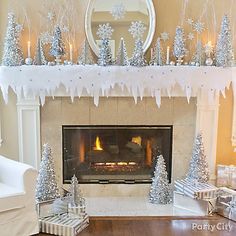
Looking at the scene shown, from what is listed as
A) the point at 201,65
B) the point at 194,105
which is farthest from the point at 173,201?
the point at 201,65

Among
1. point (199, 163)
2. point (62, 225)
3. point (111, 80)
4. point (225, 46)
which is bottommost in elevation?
point (62, 225)

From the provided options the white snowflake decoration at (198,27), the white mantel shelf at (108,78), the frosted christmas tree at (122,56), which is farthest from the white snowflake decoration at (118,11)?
the white snowflake decoration at (198,27)

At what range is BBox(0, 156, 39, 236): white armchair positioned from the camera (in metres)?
2.86

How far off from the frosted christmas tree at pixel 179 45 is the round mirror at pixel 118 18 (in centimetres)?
25

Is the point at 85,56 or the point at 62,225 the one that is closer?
the point at 62,225

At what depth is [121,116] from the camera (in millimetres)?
3814

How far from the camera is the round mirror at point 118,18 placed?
359 cm

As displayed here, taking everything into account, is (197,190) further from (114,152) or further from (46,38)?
(46,38)

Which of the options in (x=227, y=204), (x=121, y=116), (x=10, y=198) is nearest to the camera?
(x=10, y=198)

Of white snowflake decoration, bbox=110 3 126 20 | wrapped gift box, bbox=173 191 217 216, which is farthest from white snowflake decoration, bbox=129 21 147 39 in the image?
wrapped gift box, bbox=173 191 217 216

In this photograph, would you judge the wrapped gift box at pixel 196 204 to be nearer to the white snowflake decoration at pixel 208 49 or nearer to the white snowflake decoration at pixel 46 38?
the white snowflake decoration at pixel 208 49

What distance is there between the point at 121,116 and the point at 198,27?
1.20 metres

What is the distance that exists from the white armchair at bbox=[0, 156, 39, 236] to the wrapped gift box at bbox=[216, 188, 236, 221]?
5.66 ft

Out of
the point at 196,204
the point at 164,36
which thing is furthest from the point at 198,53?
the point at 196,204
